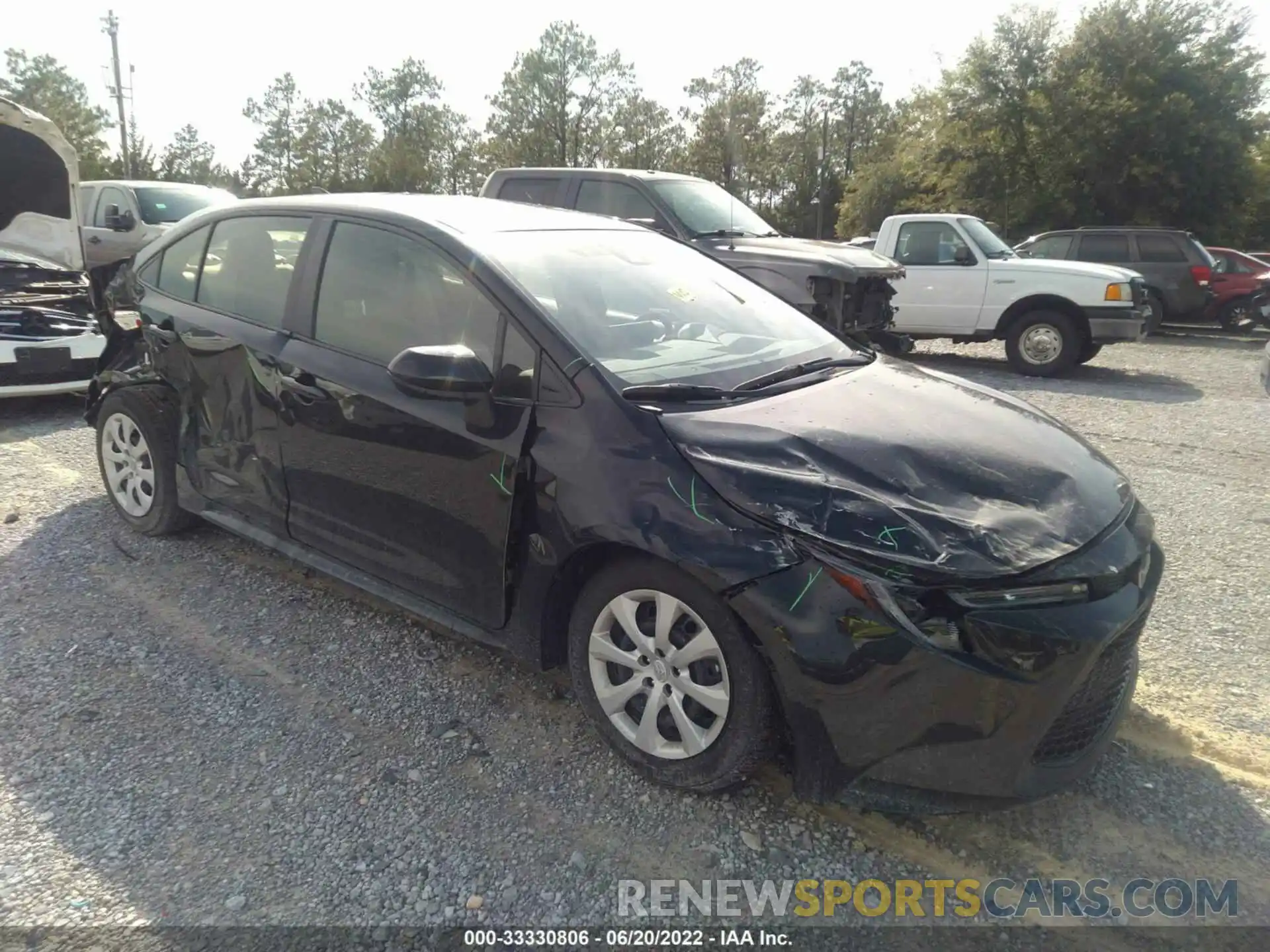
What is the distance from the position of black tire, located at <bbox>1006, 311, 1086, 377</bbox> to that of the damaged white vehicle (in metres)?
9.45

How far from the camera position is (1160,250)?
47.2ft

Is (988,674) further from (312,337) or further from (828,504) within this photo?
(312,337)


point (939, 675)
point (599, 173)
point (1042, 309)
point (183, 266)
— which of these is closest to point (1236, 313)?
point (1042, 309)

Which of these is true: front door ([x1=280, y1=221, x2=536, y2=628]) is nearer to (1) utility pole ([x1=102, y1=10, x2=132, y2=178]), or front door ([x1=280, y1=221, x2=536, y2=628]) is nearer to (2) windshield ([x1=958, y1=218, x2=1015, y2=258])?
(2) windshield ([x1=958, y1=218, x2=1015, y2=258])

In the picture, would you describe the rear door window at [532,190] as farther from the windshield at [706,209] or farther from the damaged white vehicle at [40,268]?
the damaged white vehicle at [40,268]

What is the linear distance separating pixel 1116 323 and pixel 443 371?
946 centimetres

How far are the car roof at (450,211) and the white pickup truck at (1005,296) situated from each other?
7881 mm

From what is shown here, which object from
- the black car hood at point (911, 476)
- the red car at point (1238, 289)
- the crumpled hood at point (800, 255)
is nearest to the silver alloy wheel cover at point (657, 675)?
the black car hood at point (911, 476)

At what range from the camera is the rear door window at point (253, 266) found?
12.3 ft

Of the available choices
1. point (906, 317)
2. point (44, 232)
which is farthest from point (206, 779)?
point (906, 317)

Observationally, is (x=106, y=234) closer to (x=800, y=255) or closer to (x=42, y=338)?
(x=42, y=338)

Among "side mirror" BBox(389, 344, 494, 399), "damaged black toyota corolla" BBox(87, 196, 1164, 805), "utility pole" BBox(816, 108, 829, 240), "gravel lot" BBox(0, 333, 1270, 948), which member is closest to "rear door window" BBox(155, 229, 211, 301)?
"damaged black toyota corolla" BBox(87, 196, 1164, 805)

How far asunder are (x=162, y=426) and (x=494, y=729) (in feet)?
8.09

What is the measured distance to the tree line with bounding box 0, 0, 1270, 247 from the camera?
2294 centimetres
